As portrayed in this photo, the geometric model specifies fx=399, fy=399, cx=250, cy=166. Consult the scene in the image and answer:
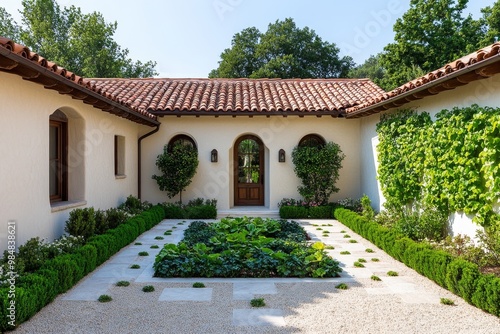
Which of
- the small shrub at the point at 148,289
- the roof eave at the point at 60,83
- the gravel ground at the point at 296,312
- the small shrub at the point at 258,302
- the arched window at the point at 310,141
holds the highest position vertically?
the roof eave at the point at 60,83

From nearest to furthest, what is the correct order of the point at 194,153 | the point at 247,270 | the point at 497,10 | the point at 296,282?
the point at 296,282 < the point at 247,270 < the point at 194,153 < the point at 497,10

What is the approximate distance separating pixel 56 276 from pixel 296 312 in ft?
10.0

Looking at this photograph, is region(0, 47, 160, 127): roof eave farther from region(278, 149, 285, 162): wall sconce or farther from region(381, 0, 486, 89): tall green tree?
region(381, 0, 486, 89): tall green tree

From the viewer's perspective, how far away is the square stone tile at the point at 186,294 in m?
5.20

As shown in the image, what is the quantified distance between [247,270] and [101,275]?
90.2 inches

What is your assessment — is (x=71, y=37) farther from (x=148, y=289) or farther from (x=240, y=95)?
(x=148, y=289)

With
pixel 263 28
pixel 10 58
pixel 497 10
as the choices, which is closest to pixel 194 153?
pixel 10 58

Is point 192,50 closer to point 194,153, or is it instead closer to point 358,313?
point 194,153

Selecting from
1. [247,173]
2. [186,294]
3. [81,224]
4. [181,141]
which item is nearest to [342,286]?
[186,294]

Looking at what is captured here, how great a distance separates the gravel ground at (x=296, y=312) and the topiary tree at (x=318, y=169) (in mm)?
6749

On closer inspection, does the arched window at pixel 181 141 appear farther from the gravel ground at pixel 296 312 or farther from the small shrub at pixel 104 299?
the small shrub at pixel 104 299

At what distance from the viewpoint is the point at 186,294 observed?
5.39m

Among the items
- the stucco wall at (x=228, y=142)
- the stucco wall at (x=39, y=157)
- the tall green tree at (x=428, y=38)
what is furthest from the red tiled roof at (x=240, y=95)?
the tall green tree at (x=428, y=38)

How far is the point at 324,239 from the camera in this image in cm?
921
